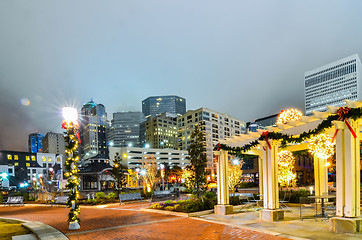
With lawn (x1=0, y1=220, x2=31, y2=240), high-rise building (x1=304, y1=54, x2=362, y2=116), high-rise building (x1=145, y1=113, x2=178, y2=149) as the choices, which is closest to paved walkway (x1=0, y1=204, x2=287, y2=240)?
lawn (x1=0, y1=220, x2=31, y2=240)

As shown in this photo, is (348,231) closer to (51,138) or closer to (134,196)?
(134,196)

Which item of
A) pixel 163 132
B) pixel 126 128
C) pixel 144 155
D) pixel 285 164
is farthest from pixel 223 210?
pixel 126 128


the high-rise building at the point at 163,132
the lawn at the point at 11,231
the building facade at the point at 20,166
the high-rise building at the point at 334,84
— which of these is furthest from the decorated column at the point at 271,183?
the high-rise building at the point at 334,84

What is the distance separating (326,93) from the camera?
179 metres

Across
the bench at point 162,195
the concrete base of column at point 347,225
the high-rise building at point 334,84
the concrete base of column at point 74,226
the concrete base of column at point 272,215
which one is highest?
the high-rise building at point 334,84

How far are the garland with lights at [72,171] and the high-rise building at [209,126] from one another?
97.7 metres

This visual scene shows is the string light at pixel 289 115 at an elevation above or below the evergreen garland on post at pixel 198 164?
above

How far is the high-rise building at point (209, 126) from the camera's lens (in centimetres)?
11356

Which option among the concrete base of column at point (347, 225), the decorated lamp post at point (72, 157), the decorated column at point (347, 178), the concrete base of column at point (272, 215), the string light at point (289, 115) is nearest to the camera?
the concrete base of column at point (347, 225)

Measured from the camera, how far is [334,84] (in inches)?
6924

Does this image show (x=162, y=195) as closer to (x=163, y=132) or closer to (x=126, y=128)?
(x=163, y=132)

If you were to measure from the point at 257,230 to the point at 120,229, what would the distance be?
Answer: 4948 millimetres

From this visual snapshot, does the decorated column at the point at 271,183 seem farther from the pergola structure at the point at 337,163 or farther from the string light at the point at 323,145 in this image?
the string light at the point at 323,145

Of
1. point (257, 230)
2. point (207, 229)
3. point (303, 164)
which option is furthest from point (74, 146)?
point (303, 164)
